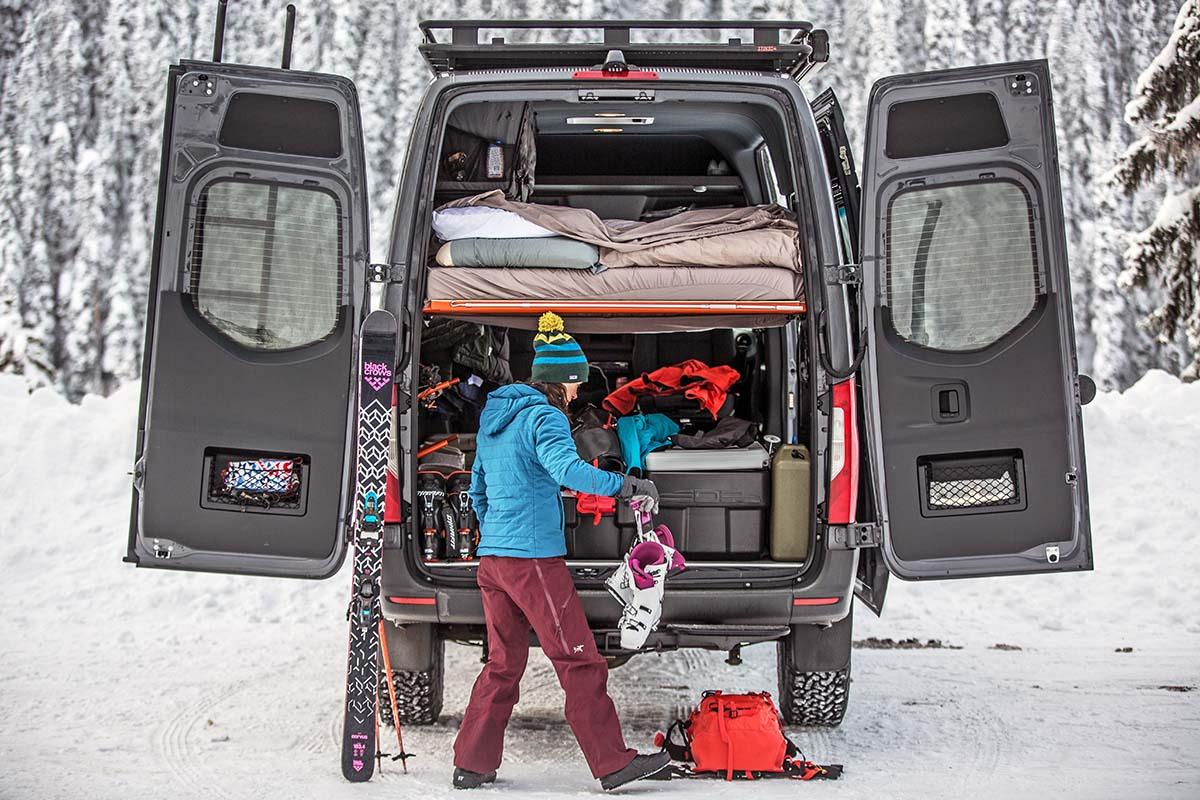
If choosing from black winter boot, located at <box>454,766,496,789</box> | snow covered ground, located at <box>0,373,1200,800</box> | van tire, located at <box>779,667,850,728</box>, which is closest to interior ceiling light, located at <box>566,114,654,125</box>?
van tire, located at <box>779,667,850,728</box>

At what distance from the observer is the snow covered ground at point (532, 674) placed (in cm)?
420

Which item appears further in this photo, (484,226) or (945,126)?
(484,226)

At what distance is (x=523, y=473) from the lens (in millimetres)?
4230

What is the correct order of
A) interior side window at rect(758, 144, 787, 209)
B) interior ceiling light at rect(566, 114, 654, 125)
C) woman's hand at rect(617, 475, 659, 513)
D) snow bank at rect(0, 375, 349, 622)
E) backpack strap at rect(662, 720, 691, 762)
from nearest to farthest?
woman's hand at rect(617, 475, 659, 513)
backpack strap at rect(662, 720, 691, 762)
interior ceiling light at rect(566, 114, 654, 125)
interior side window at rect(758, 144, 787, 209)
snow bank at rect(0, 375, 349, 622)

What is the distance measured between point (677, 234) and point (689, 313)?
334 millimetres

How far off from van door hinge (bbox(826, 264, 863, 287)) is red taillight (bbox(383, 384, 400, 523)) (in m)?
1.69

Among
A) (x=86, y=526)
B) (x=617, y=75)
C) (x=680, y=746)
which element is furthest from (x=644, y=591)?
(x=86, y=526)

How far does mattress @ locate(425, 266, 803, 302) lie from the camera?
465 cm

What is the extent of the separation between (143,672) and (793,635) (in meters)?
3.32

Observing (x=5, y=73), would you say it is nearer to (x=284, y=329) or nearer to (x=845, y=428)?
(x=284, y=329)

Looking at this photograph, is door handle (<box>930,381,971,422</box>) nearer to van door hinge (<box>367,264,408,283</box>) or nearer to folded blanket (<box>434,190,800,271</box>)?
folded blanket (<box>434,190,800,271</box>)

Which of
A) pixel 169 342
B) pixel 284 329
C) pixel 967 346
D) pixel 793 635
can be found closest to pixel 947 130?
pixel 967 346

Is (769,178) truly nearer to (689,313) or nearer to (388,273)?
(689,313)

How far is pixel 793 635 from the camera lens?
4.73 metres
